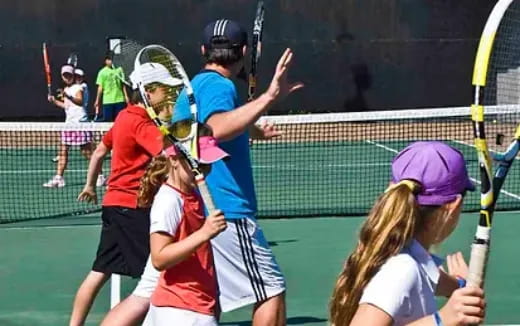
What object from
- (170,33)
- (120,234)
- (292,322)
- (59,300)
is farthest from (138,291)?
(170,33)

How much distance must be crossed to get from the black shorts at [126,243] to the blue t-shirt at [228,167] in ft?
3.41

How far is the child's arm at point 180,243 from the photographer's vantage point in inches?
155

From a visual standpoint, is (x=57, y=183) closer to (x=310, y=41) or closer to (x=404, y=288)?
(x=310, y=41)

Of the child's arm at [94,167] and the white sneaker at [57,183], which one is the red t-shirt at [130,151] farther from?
the white sneaker at [57,183]

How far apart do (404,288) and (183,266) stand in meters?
1.53

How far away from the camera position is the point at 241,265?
4.79 meters

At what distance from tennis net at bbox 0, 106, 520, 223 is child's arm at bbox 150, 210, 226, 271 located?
2.08 metres

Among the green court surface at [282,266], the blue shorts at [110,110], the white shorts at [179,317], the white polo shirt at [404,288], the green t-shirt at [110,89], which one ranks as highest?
the white polo shirt at [404,288]

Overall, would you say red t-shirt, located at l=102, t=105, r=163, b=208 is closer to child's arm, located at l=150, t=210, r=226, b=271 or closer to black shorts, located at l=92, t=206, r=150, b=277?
black shorts, located at l=92, t=206, r=150, b=277

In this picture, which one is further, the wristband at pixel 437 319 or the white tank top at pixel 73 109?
the white tank top at pixel 73 109

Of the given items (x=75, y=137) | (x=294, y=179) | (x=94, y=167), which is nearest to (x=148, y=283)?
(x=94, y=167)

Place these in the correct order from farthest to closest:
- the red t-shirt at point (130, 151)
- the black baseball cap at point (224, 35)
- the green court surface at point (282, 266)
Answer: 1. the green court surface at point (282, 266)
2. the red t-shirt at point (130, 151)
3. the black baseball cap at point (224, 35)

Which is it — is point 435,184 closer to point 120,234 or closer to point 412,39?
point 120,234

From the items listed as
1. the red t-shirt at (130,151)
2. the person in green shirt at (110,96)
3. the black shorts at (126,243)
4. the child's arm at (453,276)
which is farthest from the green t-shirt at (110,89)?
the child's arm at (453,276)
